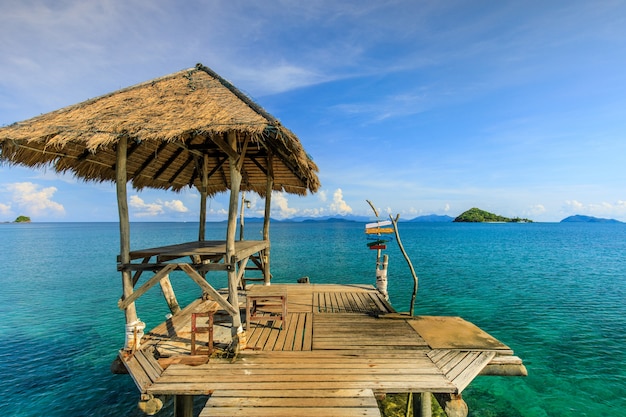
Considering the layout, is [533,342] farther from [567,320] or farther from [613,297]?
[613,297]

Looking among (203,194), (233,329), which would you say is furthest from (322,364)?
(203,194)

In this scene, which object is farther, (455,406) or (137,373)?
(137,373)

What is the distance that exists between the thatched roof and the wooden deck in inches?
157

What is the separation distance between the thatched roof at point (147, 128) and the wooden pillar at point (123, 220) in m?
0.33

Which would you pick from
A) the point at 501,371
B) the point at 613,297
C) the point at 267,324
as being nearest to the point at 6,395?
the point at 267,324

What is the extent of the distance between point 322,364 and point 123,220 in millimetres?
4940

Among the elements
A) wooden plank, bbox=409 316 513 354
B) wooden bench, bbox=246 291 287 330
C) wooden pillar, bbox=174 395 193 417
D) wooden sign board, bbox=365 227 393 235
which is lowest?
wooden pillar, bbox=174 395 193 417

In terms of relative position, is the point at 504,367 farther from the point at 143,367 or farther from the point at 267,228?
the point at 267,228

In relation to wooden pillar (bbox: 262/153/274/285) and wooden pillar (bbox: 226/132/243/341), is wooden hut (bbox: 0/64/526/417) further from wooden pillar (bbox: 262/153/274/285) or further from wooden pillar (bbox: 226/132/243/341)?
wooden pillar (bbox: 262/153/274/285)

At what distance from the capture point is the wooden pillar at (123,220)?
21.3 ft

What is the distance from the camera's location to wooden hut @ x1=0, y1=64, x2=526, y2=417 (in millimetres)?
4973

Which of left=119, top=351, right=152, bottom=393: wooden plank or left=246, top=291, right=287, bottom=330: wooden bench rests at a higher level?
left=246, top=291, right=287, bottom=330: wooden bench

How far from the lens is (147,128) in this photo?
6.06 metres

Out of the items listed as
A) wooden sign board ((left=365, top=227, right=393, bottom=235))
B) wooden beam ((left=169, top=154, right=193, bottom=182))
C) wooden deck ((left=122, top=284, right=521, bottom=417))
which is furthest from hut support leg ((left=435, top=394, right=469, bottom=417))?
wooden beam ((left=169, top=154, right=193, bottom=182))
